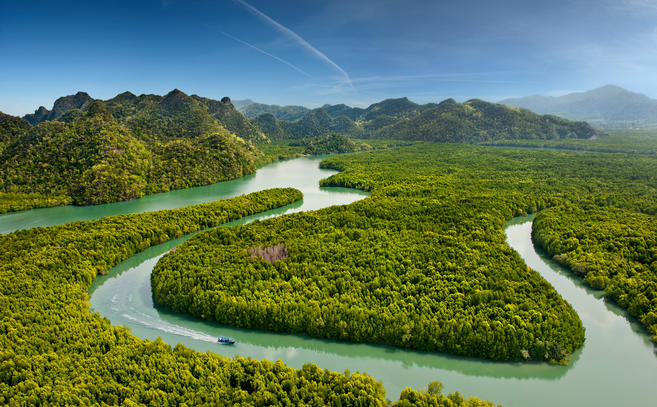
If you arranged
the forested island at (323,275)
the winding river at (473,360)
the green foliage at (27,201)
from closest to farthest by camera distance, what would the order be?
the forested island at (323,275) → the winding river at (473,360) → the green foliage at (27,201)

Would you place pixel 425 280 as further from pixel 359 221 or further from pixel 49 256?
pixel 49 256

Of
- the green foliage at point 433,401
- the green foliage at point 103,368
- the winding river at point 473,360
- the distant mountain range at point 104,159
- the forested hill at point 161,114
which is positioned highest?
the forested hill at point 161,114

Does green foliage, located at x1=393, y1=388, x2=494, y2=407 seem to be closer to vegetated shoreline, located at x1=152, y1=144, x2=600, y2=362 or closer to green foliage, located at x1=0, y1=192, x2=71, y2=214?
vegetated shoreline, located at x1=152, y1=144, x2=600, y2=362

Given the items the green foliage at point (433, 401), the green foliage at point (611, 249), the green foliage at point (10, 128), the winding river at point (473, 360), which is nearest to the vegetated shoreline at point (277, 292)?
the winding river at point (473, 360)

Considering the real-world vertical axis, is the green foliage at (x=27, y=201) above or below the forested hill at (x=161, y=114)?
below

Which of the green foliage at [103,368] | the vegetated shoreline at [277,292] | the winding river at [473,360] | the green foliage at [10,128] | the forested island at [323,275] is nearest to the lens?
the green foliage at [103,368]

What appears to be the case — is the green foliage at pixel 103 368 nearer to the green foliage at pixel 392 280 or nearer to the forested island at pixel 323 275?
the forested island at pixel 323 275

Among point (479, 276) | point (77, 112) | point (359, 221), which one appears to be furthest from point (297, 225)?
point (77, 112)
